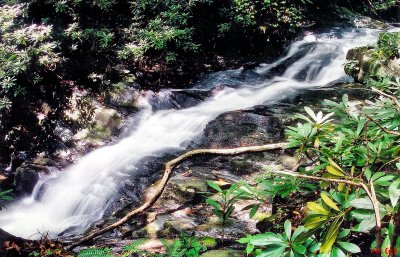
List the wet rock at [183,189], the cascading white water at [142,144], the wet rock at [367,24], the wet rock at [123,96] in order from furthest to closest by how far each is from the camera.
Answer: the wet rock at [367,24] → the wet rock at [123,96] → the cascading white water at [142,144] → the wet rock at [183,189]

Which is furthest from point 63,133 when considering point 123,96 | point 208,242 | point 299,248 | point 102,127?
point 299,248

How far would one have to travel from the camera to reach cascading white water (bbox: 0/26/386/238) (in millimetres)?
5273

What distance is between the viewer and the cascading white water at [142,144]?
5.27 m

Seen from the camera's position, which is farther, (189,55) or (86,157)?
(189,55)

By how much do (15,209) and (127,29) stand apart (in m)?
5.59

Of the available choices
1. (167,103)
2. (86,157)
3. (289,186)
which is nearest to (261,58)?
(167,103)

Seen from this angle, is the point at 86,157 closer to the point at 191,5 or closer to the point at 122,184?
the point at 122,184

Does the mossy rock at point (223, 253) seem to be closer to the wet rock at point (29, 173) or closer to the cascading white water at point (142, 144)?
the cascading white water at point (142, 144)

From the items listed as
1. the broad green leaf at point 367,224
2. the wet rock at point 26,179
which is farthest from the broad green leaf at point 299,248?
the wet rock at point 26,179

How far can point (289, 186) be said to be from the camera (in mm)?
2291

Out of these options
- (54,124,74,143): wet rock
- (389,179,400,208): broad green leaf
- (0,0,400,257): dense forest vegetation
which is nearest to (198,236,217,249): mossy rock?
(0,0,400,257): dense forest vegetation

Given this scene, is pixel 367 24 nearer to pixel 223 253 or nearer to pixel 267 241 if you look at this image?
pixel 223 253

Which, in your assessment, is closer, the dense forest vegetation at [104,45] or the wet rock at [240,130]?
the wet rock at [240,130]

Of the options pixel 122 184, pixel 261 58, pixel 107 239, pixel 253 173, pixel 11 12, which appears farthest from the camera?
pixel 261 58
